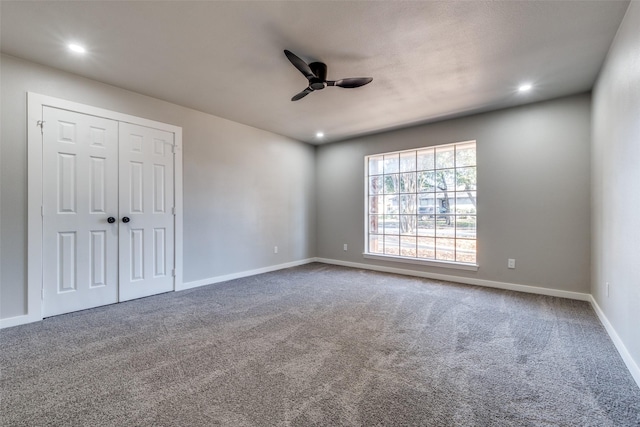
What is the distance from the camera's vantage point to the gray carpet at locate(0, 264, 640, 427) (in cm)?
153

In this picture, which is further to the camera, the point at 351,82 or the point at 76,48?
the point at 351,82

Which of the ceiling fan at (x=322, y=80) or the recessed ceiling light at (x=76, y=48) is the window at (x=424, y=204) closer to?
the ceiling fan at (x=322, y=80)

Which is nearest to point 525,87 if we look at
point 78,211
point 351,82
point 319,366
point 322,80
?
point 351,82

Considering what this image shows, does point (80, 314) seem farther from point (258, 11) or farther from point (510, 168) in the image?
point (510, 168)

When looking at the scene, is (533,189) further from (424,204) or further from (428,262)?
(428,262)

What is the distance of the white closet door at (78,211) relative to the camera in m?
2.91

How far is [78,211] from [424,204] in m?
4.79

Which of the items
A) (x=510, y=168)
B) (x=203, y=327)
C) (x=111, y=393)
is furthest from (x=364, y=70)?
(x=111, y=393)

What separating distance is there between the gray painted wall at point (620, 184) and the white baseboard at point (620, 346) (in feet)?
0.16

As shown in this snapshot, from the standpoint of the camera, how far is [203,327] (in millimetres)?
2678

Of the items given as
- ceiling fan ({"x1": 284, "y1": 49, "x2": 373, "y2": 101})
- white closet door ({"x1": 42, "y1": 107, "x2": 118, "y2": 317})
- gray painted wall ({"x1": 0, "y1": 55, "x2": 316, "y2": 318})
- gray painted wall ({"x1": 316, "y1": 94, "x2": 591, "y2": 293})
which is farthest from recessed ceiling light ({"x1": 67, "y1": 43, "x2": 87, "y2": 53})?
gray painted wall ({"x1": 316, "y1": 94, "x2": 591, "y2": 293})

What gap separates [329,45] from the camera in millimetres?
2473

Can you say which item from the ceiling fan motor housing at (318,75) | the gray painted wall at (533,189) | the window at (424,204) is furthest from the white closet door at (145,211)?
the gray painted wall at (533,189)

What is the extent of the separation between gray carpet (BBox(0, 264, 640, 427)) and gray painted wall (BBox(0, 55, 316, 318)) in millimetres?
968
